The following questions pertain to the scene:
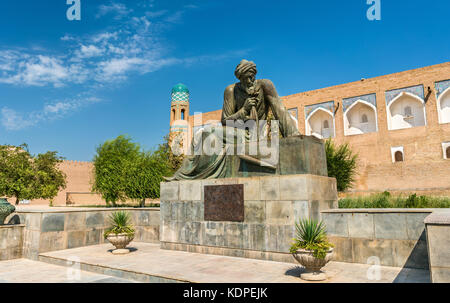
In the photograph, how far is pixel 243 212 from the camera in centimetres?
586

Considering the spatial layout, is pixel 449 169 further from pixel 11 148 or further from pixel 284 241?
pixel 11 148

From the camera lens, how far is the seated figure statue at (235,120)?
643cm

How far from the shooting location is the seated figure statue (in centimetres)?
643

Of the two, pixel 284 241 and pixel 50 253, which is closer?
pixel 284 241

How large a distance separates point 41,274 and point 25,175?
19541 mm

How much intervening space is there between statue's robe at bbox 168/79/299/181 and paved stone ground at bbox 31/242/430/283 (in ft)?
5.58

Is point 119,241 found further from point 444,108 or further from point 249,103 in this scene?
point 444,108

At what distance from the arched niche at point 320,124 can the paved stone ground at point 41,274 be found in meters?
25.9

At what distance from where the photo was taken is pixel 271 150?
5855mm

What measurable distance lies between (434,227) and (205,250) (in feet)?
13.4

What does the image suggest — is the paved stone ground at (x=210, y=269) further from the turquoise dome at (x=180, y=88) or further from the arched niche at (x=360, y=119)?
the turquoise dome at (x=180, y=88)

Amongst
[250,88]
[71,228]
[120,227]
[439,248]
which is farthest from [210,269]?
[71,228]

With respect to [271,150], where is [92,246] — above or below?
below
